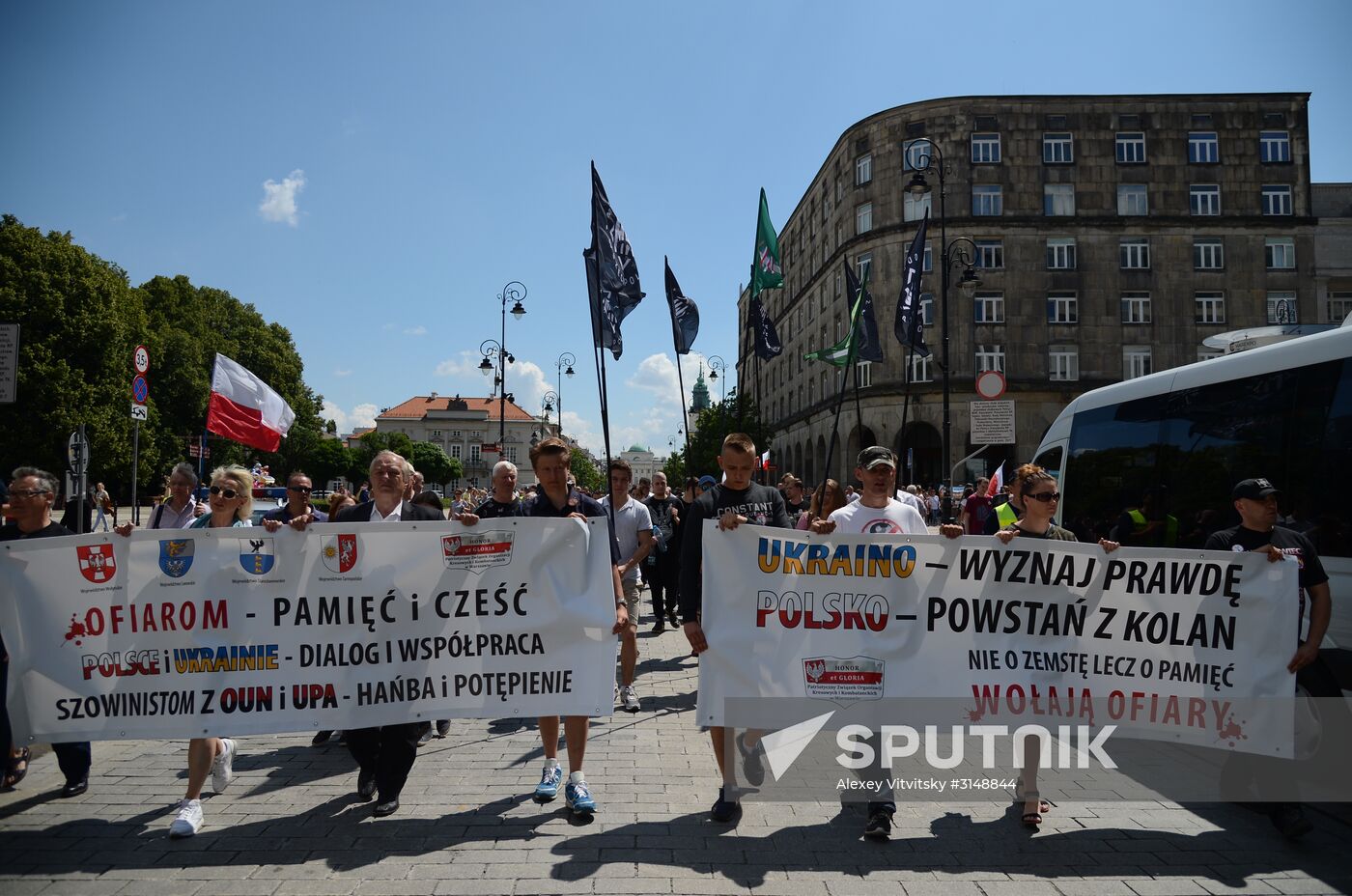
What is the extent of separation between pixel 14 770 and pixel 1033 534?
6.39 metres

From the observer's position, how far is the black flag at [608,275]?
8.23 m

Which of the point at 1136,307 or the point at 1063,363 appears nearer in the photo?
the point at 1063,363

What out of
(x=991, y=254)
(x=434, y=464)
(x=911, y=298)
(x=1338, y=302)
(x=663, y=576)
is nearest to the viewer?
(x=663, y=576)

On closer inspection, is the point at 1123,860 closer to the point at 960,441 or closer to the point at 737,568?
the point at 737,568

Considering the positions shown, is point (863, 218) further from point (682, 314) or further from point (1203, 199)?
point (682, 314)

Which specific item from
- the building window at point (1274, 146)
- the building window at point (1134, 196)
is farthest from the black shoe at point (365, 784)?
the building window at point (1274, 146)

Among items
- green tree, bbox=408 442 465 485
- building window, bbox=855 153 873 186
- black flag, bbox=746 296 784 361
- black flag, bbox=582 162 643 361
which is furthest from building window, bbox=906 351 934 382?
green tree, bbox=408 442 465 485

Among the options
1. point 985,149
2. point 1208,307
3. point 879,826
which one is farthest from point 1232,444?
point 1208,307

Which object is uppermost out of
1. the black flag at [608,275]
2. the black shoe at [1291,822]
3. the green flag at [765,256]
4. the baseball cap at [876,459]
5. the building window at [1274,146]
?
the building window at [1274,146]

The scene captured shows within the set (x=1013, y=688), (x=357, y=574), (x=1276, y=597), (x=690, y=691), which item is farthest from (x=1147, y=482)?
(x=357, y=574)

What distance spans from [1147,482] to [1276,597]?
11.9 feet

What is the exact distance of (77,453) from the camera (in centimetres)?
1433

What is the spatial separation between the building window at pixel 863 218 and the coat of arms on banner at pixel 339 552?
44278 mm

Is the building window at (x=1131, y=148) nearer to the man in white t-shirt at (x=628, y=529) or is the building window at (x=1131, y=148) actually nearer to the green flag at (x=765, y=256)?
the green flag at (x=765, y=256)
